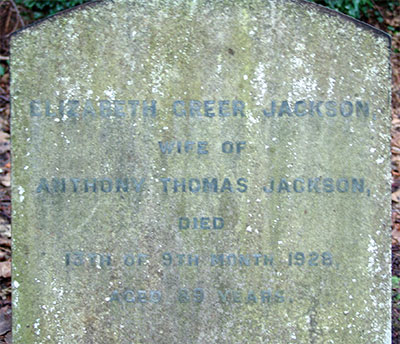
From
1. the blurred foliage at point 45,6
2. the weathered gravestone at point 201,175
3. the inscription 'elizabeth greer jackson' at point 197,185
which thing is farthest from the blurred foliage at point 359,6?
the inscription 'elizabeth greer jackson' at point 197,185

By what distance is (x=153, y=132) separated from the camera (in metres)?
2.50

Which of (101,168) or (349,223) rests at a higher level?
(101,168)

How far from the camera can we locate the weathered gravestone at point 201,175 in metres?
2.49

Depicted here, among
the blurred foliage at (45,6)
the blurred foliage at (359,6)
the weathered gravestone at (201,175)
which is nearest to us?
the weathered gravestone at (201,175)

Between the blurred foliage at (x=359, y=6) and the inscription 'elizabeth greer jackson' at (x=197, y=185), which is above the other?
the blurred foliage at (x=359, y=6)

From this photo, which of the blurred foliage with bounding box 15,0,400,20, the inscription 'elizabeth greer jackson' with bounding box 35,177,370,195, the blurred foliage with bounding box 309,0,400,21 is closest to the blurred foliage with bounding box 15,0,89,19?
the blurred foliage with bounding box 15,0,400,20

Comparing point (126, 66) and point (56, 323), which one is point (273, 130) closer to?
point (126, 66)

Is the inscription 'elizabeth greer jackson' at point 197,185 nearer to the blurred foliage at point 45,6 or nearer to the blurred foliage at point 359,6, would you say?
the blurred foliage at point 359,6

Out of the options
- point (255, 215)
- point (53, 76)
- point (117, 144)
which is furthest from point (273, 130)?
point (53, 76)

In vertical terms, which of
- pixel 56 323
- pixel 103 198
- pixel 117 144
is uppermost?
pixel 117 144

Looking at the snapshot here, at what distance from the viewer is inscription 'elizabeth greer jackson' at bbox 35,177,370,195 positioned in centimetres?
251

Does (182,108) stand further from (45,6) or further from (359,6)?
(45,6)

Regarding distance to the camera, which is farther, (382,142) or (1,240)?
(1,240)

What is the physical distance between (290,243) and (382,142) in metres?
0.69
